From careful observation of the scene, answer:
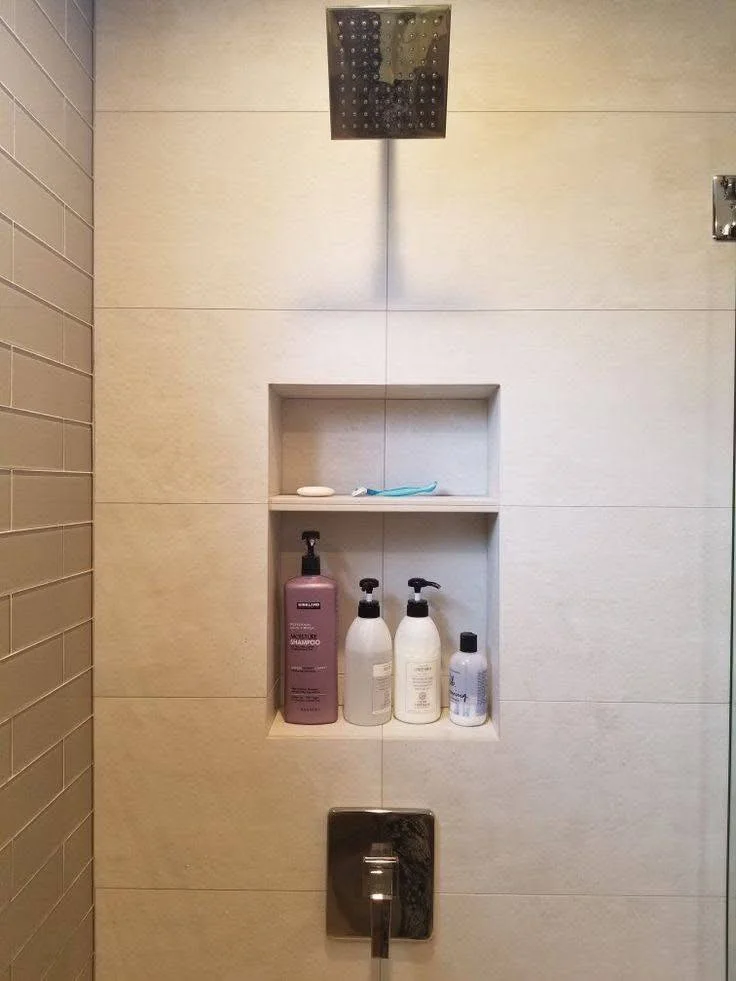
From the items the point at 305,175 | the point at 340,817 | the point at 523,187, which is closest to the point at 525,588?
the point at 340,817

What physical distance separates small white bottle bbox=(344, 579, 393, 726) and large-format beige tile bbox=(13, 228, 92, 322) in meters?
0.62

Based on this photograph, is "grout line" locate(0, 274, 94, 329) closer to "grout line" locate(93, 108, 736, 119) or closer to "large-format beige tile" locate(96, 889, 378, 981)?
"grout line" locate(93, 108, 736, 119)

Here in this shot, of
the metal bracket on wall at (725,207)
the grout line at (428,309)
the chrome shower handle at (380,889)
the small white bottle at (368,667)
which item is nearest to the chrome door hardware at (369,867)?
the chrome shower handle at (380,889)

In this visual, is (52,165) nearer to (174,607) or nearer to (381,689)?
(174,607)

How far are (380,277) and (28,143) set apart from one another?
0.51 metres

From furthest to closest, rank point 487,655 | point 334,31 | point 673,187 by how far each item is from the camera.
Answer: point 487,655
point 673,187
point 334,31

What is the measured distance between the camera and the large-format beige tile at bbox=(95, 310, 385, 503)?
101 cm

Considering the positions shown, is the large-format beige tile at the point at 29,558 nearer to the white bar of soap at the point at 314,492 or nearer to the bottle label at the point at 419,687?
the white bar of soap at the point at 314,492

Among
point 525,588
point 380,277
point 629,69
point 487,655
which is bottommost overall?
point 487,655

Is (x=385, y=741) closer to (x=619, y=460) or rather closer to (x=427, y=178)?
(x=619, y=460)

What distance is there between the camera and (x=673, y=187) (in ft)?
3.28

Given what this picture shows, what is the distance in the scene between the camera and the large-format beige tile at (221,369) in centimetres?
101

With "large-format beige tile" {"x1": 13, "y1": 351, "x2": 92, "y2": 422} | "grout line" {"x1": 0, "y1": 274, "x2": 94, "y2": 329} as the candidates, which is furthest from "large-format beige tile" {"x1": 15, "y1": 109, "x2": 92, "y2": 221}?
"large-format beige tile" {"x1": 13, "y1": 351, "x2": 92, "y2": 422}

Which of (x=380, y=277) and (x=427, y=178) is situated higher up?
(x=427, y=178)
